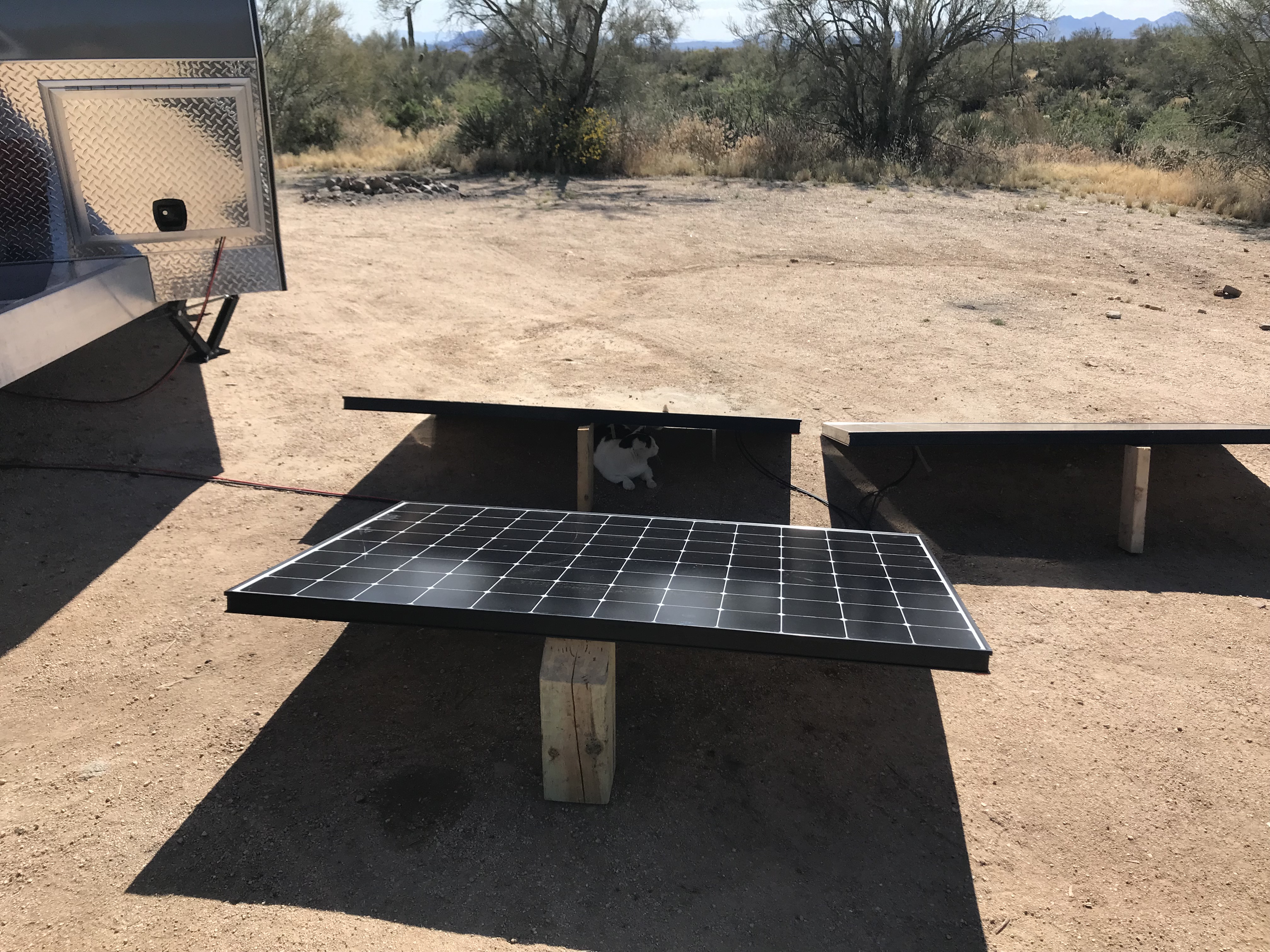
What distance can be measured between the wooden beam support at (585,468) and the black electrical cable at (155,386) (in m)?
2.76

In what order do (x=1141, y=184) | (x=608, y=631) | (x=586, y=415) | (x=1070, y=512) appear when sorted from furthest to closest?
(x=1141, y=184) → (x=1070, y=512) → (x=586, y=415) → (x=608, y=631)

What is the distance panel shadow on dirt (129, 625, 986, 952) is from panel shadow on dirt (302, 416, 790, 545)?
1812 millimetres

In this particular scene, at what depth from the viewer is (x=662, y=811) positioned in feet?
11.3

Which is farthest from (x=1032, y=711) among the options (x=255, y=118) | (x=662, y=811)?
A: (x=255, y=118)

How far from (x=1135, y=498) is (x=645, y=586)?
11.3 feet

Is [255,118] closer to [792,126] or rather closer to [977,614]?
[977,614]

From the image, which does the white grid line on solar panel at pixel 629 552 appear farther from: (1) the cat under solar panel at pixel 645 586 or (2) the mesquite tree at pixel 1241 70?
(2) the mesquite tree at pixel 1241 70

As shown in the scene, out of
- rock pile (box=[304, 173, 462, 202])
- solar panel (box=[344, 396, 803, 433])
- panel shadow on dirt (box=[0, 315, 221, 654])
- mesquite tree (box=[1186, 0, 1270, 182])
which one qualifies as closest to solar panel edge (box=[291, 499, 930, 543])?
solar panel (box=[344, 396, 803, 433])

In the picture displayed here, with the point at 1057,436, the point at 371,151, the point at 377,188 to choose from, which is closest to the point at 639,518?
the point at 1057,436

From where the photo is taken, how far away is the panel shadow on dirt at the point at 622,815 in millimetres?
3000

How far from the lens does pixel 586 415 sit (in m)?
5.60

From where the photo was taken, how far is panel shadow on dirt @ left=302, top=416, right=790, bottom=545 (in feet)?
19.9

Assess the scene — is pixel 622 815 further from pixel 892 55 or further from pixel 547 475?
pixel 892 55

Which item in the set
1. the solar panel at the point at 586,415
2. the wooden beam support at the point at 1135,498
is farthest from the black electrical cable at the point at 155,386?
the wooden beam support at the point at 1135,498
